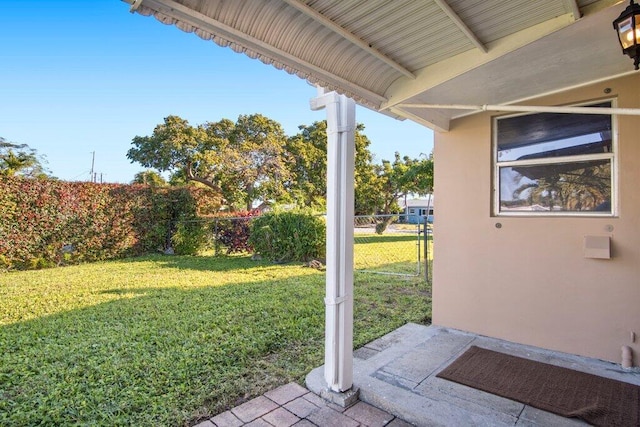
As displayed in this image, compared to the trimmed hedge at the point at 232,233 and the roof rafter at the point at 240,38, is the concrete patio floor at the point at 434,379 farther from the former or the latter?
the trimmed hedge at the point at 232,233

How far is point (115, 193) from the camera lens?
9.27 meters

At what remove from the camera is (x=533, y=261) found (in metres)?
3.40

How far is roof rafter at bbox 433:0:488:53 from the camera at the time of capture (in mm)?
1836

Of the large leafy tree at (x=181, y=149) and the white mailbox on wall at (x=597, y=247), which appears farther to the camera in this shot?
the large leafy tree at (x=181, y=149)

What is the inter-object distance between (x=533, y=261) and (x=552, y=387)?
1258 mm

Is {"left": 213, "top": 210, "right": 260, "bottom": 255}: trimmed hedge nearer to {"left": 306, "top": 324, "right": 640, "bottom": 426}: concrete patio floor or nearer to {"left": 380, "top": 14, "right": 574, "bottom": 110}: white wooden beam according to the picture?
{"left": 306, "top": 324, "right": 640, "bottom": 426}: concrete patio floor

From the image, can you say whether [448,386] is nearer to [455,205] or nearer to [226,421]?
[226,421]

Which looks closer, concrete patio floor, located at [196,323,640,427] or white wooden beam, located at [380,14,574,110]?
white wooden beam, located at [380,14,574,110]

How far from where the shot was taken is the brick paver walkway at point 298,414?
221 centimetres

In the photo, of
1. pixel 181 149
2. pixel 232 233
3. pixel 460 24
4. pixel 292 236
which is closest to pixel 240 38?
pixel 460 24

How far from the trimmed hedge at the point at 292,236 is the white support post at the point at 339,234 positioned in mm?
5849

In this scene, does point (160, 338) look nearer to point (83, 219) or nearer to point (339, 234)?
point (339, 234)

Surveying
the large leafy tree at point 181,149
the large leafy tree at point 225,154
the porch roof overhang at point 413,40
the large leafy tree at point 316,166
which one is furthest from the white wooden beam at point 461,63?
the large leafy tree at point 181,149

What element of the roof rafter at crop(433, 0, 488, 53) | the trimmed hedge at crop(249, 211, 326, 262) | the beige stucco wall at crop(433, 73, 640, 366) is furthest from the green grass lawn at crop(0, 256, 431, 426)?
the roof rafter at crop(433, 0, 488, 53)
